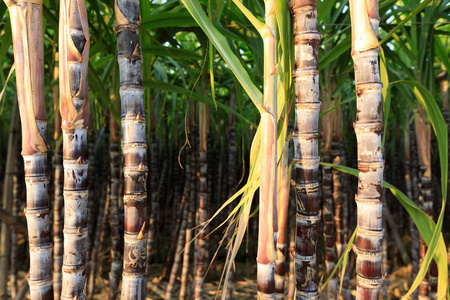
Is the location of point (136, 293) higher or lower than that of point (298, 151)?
lower

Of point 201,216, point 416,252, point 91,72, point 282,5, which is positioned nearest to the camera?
point 282,5

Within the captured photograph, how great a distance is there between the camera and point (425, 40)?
1214 mm

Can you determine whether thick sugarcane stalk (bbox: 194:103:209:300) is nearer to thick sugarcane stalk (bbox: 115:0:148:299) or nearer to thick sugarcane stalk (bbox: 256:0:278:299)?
→ thick sugarcane stalk (bbox: 115:0:148:299)

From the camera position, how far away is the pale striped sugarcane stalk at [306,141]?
0.54m

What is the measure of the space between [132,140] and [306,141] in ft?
0.97

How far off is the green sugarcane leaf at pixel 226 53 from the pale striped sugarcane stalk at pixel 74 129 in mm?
196

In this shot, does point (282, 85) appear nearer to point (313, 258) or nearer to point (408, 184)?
point (313, 258)

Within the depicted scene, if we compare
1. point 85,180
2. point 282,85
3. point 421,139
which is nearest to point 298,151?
point 282,85

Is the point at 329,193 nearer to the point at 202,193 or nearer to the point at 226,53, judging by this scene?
the point at 202,193

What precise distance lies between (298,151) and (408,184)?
74.8 inches

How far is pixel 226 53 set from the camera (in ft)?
1.63

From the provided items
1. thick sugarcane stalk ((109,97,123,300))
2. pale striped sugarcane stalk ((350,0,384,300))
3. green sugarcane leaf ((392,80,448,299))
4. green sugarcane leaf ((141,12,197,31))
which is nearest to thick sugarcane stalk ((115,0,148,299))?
green sugarcane leaf ((141,12,197,31))

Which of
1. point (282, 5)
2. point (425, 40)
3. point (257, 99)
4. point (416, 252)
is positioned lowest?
point (416, 252)

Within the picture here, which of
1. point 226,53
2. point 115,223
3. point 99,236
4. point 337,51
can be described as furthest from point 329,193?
point 99,236
